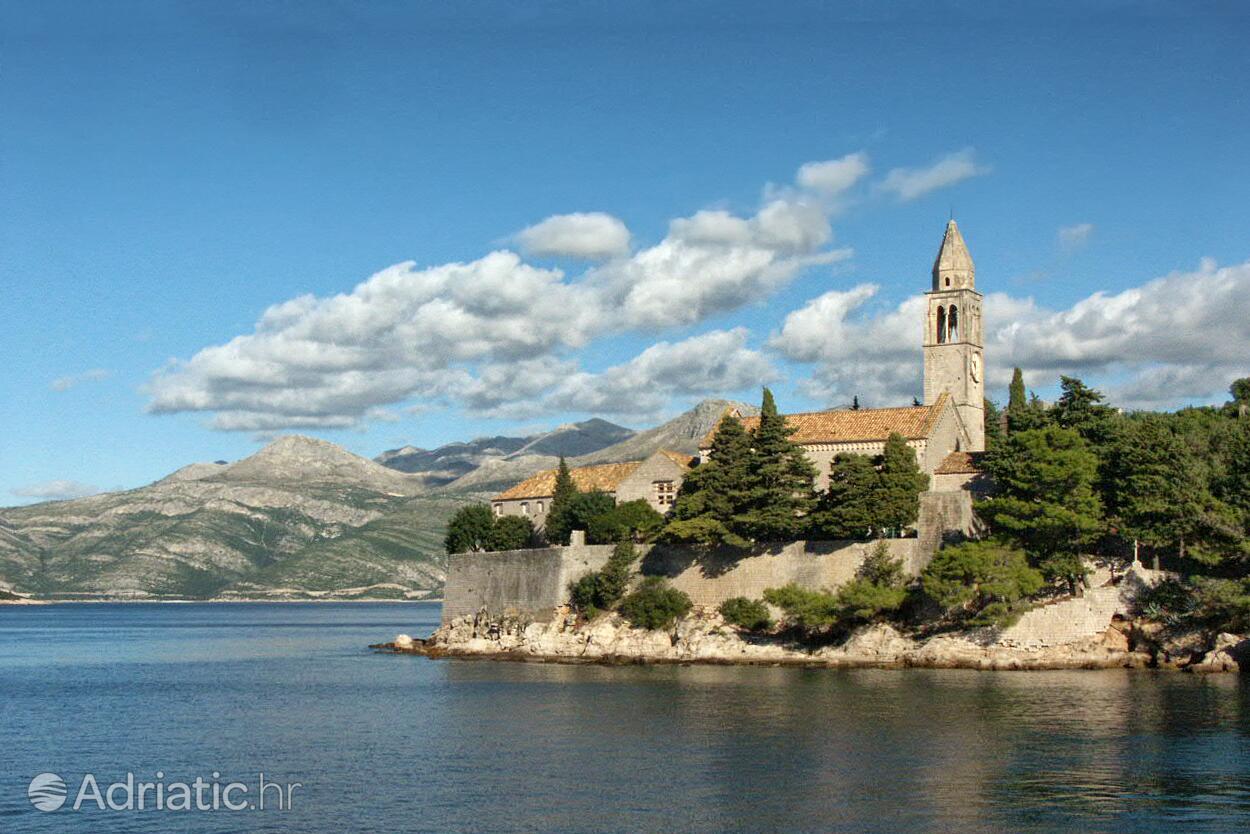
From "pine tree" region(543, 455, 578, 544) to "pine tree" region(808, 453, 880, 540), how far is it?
13463 mm

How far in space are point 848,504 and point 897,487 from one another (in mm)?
1998

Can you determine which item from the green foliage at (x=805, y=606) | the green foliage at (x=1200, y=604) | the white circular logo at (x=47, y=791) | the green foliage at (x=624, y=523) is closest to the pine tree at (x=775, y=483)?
the green foliage at (x=805, y=606)

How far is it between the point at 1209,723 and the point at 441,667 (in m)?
31.6

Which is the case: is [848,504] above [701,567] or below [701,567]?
above

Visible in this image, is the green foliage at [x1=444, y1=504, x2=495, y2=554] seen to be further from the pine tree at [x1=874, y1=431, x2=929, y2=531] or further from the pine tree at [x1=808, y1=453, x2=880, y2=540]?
the pine tree at [x1=874, y1=431, x2=929, y2=531]

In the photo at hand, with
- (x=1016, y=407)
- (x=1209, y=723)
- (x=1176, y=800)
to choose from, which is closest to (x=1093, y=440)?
(x=1016, y=407)

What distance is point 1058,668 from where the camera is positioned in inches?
1939

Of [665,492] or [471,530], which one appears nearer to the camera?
[665,492]

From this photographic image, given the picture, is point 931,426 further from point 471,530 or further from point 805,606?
point 471,530

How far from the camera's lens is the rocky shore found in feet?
160

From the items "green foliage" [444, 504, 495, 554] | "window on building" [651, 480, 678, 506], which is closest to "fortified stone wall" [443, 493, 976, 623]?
"green foliage" [444, 504, 495, 554]

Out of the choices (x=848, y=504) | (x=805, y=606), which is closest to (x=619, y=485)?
(x=848, y=504)

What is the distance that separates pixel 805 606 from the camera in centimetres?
5353

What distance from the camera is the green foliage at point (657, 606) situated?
5684cm
